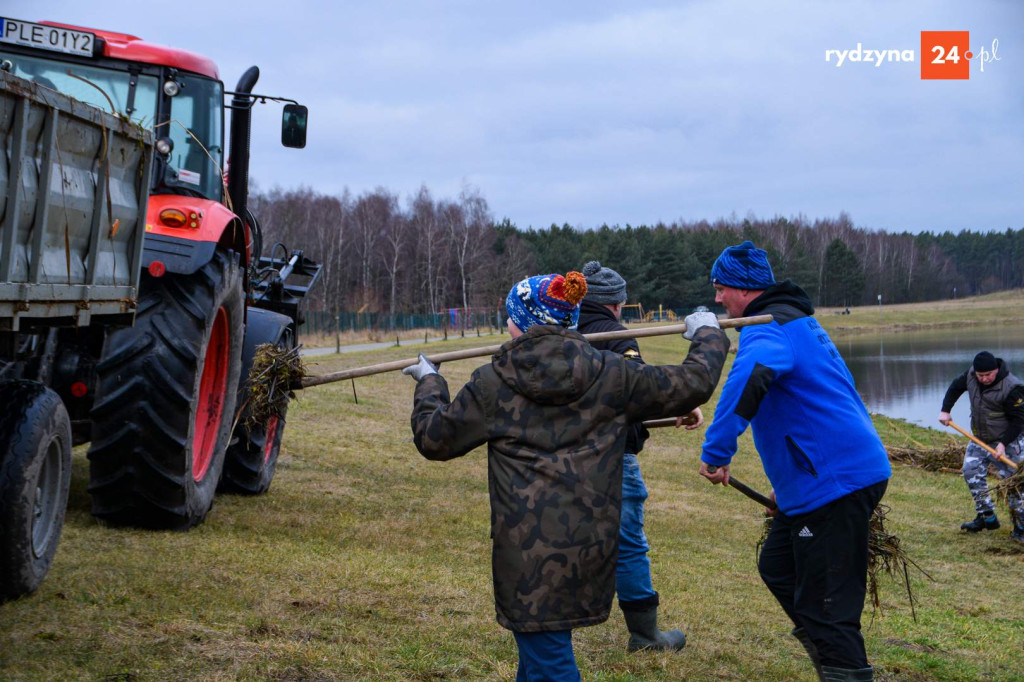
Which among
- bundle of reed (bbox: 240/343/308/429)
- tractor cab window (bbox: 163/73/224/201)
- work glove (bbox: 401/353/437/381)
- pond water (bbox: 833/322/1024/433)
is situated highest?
tractor cab window (bbox: 163/73/224/201)

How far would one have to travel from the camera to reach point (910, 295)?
395ft

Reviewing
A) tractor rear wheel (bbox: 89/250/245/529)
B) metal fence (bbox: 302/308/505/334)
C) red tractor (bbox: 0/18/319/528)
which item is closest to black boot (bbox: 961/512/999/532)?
red tractor (bbox: 0/18/319/528)

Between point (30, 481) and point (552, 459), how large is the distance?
2643mm

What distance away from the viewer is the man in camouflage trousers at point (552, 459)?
3406 mm

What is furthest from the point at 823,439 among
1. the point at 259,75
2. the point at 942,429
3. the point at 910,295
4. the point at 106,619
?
the point at 910,295

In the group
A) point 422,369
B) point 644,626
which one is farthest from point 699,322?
point 644,626

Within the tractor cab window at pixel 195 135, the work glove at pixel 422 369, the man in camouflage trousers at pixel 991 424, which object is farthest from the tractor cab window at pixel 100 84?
the man in camouflage trousers at pixel 991 424

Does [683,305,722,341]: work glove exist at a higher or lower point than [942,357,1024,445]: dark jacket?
higher

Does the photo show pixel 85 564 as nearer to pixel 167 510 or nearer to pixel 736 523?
pixel 167 510

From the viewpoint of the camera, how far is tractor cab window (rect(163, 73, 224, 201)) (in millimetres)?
7004

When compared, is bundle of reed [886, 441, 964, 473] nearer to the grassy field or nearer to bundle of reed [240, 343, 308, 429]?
the grassy field

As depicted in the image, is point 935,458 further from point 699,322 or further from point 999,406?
point 699,322

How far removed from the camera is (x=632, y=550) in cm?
519

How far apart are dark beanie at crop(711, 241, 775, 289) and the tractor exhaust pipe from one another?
4258mm
